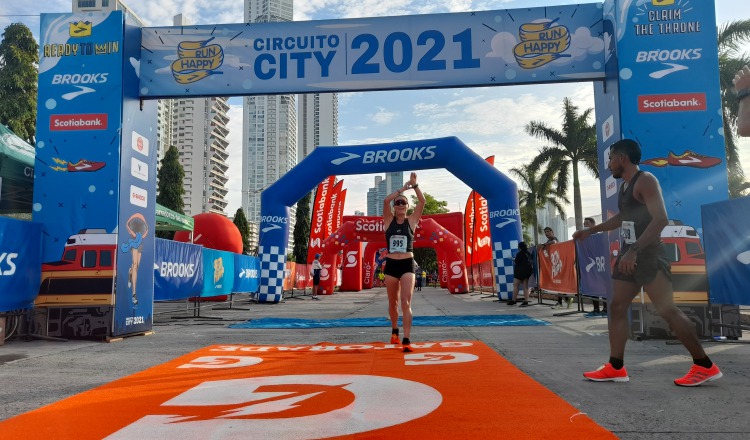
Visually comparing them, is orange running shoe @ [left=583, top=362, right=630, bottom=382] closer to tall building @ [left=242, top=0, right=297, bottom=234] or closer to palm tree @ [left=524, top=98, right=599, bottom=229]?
palm tree @ [left=524, top=98, right=599, bottom=229]

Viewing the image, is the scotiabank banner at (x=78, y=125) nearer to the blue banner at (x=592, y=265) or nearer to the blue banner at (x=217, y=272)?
the blue banner at (x=217, y=272)

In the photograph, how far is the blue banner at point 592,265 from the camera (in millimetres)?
9137

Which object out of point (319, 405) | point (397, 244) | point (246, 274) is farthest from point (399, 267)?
point (246, 274)

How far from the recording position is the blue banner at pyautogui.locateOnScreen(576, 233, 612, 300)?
9.14 meters

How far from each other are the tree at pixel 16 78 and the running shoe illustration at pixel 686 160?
2394cm

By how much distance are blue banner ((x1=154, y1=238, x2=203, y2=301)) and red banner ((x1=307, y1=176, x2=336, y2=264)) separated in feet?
51.5

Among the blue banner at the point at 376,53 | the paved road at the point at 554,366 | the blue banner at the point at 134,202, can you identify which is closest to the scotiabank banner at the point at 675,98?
Answer: the blue banner at the point at 376,53

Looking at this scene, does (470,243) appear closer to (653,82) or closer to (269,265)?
(269,265)

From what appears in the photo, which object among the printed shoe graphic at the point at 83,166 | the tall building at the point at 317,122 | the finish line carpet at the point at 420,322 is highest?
the tall building at the point at 317,122

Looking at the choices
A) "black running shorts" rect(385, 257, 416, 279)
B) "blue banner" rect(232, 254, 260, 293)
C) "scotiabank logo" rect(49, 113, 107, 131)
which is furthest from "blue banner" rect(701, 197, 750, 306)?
"blue banner" rect(232, 254, 260, 293)

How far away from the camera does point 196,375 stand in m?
4.39

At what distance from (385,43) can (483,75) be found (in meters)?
1.60

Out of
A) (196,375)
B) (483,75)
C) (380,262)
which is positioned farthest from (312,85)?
(380,262)

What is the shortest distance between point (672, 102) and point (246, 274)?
12.7 m
